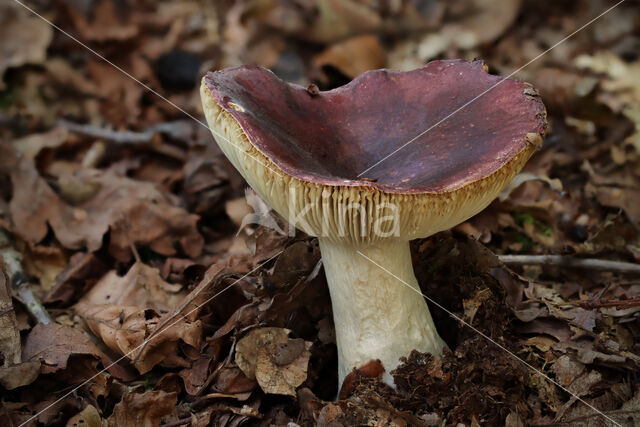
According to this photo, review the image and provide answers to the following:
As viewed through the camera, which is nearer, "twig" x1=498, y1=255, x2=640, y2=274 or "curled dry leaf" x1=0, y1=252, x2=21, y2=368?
"curled dry leaf" x1=0, y1=252, x2=21, y2=368

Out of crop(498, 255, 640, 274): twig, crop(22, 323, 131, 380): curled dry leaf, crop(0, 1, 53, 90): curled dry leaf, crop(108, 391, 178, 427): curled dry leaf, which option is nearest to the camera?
crop(108, 391, 178, 427): curled dry leaf

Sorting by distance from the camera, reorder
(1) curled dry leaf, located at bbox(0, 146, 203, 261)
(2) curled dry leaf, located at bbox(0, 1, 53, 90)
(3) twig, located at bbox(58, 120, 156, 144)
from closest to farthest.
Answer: (1) curled dry leaf, located at bbox(0, 146, 203, 261) → (3) twig, located at bbox(58, 120, 156, 144) → (2) curled dry leaf, located at bbox(0, 1, 53, 90)

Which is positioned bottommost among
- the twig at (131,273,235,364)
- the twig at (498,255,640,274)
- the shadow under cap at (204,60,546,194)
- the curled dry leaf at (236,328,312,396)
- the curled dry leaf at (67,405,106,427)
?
the twig at (498,255,640,274)

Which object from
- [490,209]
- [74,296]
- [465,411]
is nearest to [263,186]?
[465,411]

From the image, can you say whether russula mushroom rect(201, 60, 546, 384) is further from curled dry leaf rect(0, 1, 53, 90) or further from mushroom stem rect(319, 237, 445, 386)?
curled dry leaf rect(0, 1, 53, 90)

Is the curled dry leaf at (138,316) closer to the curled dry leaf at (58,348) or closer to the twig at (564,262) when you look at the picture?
the curled dry leaf at (58,348)

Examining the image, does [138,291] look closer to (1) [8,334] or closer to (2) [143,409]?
(1) [8,334]

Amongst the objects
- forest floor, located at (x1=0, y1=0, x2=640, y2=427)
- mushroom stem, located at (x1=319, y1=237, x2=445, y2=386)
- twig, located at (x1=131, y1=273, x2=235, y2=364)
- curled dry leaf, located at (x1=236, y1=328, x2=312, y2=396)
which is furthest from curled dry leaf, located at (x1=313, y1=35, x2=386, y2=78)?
curled dry leaf, located at (x1=236, y1=328, x2=312, y2=396)

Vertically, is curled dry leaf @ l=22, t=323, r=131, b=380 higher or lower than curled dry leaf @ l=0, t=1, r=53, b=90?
lower
